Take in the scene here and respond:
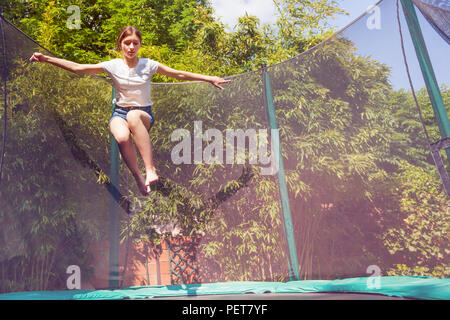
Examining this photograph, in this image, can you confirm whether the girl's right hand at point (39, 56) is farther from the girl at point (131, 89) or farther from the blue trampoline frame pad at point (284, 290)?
the blue trampoline frame pad at point (284, 290)

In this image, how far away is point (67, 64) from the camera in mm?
1665

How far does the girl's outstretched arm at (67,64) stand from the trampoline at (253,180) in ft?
0.79

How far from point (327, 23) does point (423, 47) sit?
3.34m

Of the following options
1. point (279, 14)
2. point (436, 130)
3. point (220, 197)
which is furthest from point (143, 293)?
point (279, 14)

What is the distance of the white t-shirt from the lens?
1808 millimetres

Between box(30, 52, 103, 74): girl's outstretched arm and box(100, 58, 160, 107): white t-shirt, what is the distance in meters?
0.06

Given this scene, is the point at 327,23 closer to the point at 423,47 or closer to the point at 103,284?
the point at 423,47

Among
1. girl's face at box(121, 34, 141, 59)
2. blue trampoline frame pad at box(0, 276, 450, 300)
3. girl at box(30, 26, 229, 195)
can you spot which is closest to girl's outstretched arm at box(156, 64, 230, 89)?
girl at box(30, 26, 229, 195)

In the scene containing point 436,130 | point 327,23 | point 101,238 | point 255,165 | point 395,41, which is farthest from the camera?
Answer: point 327,23

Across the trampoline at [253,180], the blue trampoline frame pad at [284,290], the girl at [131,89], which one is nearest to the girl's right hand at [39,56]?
the girl at [131,89]

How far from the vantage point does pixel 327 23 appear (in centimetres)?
475

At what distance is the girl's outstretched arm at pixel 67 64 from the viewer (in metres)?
1.61

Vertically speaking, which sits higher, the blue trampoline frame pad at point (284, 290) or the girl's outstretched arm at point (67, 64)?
the girl's outstretched arm at point (67, 64)

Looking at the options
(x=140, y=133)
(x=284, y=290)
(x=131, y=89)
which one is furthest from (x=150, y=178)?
(x=284, y=290)
